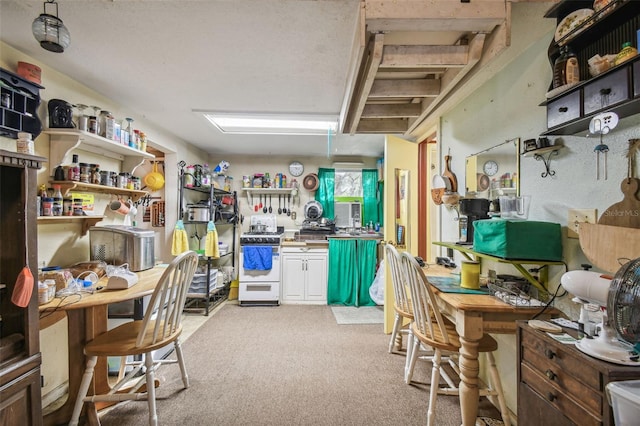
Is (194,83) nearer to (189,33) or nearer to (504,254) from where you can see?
(189,33)

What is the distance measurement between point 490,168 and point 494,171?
0.15 feet

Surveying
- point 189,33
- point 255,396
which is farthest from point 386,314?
point 189,33

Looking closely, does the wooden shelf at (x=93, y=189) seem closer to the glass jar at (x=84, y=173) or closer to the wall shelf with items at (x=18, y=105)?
the glass jar at (x=84, y=173)

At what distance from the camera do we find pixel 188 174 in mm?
3334

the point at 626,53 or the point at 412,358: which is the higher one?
the point at 626,53

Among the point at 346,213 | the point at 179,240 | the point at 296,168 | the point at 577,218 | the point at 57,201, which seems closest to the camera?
the point at 577,218

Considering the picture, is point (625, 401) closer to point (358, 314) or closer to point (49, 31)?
point (49, 31)

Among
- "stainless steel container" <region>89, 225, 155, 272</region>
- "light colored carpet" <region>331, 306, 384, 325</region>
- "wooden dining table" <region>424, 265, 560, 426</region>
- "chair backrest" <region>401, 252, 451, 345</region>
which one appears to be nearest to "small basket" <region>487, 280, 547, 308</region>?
"wooden dining table" <region>424, 265, 560, 426</region>

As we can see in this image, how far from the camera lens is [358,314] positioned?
11.3 ft

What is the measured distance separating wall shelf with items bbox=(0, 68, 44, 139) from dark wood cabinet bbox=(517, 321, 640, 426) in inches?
107

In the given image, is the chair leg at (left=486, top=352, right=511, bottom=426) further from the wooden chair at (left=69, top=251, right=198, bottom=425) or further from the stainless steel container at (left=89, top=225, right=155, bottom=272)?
the stainless steel container at (left=89, top=225, right=155, bottom=272)

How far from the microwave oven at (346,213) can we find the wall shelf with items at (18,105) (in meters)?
3.55

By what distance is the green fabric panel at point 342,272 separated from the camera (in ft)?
12.5

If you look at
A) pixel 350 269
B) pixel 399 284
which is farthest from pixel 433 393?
pixel 350 269
